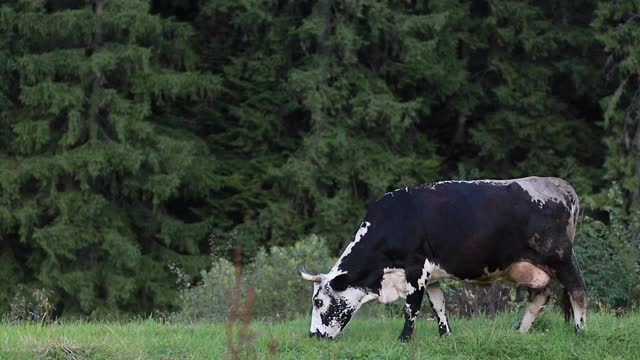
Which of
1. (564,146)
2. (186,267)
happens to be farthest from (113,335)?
(564,146)

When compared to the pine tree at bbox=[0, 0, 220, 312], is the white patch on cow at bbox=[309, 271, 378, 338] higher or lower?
higher

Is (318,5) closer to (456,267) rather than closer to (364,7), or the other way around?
(364,7)

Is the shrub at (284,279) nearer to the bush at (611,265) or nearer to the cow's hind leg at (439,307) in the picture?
the bush at (611,265)

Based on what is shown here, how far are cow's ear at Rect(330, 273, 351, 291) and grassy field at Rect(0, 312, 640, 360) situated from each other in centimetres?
50

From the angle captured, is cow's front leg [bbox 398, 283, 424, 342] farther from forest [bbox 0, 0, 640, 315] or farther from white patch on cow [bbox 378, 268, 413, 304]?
forest [bbox 0, 0, 640, 315]

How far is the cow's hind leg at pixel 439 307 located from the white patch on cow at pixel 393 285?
1.44ft

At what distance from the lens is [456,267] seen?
10547mm

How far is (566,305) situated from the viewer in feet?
35.9

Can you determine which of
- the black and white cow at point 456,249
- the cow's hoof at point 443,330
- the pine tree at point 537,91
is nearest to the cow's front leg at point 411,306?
the black and white cow at point 456,249

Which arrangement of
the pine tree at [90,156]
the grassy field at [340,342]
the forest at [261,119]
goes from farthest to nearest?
the forest at [261,119] → the pine tree at [90,156] → the grassy field at [340,342]

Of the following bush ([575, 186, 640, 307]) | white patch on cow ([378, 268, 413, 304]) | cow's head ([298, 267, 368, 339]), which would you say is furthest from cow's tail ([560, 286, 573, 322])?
bush ([575, 186, 640, 307])

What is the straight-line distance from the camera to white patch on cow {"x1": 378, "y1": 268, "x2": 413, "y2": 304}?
10.6 m

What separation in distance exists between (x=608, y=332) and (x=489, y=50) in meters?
22.3

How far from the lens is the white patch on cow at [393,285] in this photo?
10602mm
